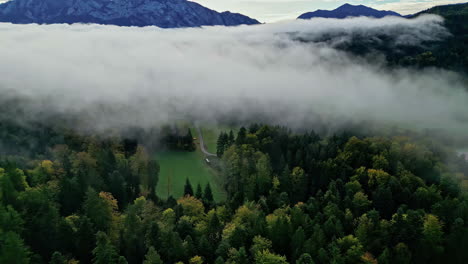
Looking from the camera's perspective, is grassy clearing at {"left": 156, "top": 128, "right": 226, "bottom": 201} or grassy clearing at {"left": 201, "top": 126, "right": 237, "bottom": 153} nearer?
grassy clearing at {"left": 156, "top": 128, "right": 226, "bottom": 201}

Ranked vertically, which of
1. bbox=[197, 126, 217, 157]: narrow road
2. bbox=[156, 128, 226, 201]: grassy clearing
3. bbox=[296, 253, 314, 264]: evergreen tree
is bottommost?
bbox=[156, 128, 226, 201]: grassy clearing

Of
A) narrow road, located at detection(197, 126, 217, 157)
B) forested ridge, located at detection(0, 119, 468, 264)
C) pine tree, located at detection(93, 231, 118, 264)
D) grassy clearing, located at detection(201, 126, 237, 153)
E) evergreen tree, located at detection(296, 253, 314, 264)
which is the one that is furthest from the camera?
grassy clearing, located at detection(201, 126, 237, 153)

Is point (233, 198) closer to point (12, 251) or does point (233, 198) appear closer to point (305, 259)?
point (305, 259)

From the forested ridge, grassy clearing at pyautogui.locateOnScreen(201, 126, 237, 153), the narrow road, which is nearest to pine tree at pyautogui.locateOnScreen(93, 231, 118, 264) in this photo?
the forested ridge

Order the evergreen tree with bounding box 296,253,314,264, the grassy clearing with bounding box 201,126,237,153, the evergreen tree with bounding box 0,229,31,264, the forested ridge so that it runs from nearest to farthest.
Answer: the evergreen tree with bounding box 0,229,31,264
the evergreen tree with bounding box 296,253,314,264
the forested ridge
the grassy clearing with bounding box 201,126,237,153

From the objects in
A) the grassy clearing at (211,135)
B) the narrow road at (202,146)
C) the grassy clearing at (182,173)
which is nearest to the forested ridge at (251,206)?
the grassy clearing at (182,173)

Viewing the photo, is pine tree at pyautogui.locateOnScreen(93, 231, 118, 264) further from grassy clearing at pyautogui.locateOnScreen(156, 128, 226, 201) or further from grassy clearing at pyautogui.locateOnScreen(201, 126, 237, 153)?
grassy clearing at pyautogui.locateOnScreen(201, 126, 237, 153)

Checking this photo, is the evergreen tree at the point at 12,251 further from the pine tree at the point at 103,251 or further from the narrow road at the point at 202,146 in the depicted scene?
the narrow road at the point at 202,146

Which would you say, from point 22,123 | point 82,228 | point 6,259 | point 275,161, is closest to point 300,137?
point 275,161
